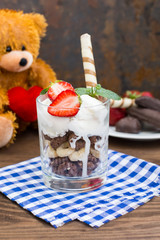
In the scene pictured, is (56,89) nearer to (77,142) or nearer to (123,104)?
(77,142)

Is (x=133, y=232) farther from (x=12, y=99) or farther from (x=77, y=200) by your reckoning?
(x=12, y=99)

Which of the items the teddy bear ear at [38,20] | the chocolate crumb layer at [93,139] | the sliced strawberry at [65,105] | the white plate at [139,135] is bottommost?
the white plate at [139,135]

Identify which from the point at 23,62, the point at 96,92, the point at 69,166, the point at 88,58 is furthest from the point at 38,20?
the point at 69,166

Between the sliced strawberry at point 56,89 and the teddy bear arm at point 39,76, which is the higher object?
the sliced strawberry at point 56,89

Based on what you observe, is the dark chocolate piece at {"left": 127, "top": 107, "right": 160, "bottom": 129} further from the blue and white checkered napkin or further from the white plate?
the blue and white checkered napkin

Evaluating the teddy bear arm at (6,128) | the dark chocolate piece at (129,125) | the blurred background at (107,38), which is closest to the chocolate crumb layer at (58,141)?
the teddy bear arm at (6,128)

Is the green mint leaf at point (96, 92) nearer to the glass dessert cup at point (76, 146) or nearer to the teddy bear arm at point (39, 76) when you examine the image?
the glass dessert cup at point (76, 146)

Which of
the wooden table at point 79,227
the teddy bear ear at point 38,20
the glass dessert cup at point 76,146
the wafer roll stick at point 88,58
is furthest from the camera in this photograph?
the teddy bear ear at point 38,20
